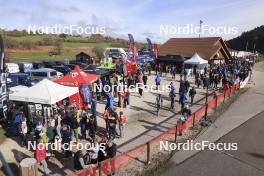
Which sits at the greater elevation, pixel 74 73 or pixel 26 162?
pixel 74 73

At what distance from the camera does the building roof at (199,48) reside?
1527 inches

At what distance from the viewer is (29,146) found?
39.1ft

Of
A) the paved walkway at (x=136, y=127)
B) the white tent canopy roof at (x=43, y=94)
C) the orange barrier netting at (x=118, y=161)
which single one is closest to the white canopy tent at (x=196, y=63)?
the paved walkway at (x=136, y=127)

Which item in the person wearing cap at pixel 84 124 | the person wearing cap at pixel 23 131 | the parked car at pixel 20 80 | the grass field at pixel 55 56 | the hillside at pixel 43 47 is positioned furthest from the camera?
the hillside at pixel 43 47

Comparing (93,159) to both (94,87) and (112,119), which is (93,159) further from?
(94,87)

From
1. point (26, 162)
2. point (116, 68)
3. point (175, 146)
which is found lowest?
point (175, 146)

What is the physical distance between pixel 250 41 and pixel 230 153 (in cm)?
8236

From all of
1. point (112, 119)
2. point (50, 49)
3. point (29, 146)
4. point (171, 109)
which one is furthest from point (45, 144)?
point (50, 49)

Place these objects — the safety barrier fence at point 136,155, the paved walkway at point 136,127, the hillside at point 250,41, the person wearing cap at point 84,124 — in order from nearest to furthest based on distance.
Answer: the safety barrier fence at point 136,155, the paved walkway at point 136,127, the person wearing cap at point 84,124, the hillside at point 250,41

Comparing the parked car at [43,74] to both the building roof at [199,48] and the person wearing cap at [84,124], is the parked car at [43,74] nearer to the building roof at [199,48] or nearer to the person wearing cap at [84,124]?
the person wearing cap at [84,124]

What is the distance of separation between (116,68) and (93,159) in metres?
17.5

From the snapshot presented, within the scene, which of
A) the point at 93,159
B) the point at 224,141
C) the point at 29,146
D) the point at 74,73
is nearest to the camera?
the point at 93,159

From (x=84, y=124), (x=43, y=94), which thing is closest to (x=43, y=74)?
(x=43, y=94)

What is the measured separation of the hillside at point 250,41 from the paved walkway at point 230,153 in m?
68.6
